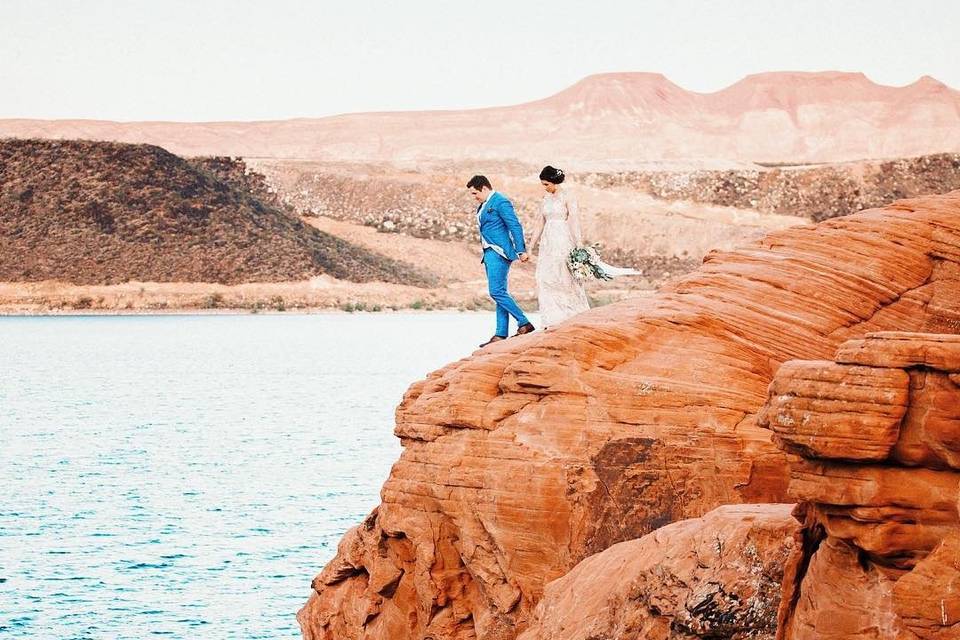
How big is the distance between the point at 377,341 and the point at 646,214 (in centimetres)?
4410

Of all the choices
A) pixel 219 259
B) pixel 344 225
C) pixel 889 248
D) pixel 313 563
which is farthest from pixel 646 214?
pixel 889 248

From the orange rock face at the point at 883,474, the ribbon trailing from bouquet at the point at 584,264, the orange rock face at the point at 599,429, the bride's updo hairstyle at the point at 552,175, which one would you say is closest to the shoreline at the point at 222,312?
the ribbon trailing from bouquet at the point at 584,264

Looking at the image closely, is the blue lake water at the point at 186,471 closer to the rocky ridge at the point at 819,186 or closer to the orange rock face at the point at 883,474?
the orange rock face at the point at 883,474

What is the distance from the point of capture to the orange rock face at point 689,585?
29.7ft

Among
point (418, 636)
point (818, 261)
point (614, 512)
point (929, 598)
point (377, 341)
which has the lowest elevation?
point (377, 341)

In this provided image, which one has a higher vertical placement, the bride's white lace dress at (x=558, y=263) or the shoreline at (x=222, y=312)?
the bride's white lace dress at (x=558, y=263)

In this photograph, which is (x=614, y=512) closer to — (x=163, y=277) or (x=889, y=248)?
(x=889, y=248)

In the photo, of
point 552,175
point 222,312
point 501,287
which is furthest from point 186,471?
point 222,312

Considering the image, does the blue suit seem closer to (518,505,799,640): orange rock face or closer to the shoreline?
(518,505,799,640): orange rock face

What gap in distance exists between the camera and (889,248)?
14.6 metres

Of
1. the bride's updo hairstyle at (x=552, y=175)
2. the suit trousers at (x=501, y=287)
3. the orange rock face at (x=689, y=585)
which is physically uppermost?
the bride's updo hairstyle at (x=552, y=175)

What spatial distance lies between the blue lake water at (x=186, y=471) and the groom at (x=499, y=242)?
7434mm

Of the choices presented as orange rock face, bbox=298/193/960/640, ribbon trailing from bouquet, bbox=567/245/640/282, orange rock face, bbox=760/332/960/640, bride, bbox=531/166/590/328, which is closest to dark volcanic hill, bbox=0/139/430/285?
bride, bbox=531/166/590/328

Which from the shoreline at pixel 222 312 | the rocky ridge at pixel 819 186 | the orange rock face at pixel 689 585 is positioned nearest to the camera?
the orange rock face at pixel 689 585
